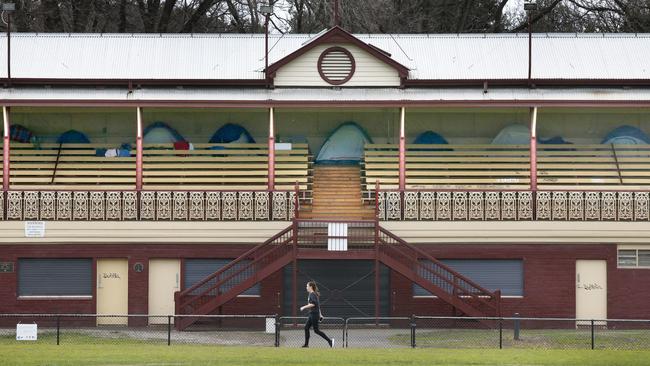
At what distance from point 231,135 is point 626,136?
40.6 ft

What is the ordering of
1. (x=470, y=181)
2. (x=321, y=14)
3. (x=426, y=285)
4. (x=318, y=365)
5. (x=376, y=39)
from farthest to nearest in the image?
(x=321, y=14) < (x=376, y=39) < (x=470, y=181) < (x=426, y=285) < (x=318, y=365)

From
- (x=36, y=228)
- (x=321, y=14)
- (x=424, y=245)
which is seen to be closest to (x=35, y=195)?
(x=36, y=228)

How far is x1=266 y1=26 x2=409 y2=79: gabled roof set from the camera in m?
42.8

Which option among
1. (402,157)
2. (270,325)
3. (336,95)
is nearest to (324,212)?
(402,157)

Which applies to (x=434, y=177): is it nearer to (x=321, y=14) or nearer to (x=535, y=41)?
(x=535, y=41)

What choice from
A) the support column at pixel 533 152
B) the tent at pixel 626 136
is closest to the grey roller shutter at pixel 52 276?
the support column at pixel 533 152

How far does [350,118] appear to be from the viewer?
46594mm

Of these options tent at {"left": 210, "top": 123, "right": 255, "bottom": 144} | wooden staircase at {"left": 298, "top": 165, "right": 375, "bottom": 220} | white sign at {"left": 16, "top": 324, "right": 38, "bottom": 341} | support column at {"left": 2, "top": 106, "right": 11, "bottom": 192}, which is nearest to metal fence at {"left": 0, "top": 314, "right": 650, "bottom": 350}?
white sign at {"left": 16, "top": 324, "right": 38, "bottom": 341}

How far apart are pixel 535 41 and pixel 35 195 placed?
16.6 m

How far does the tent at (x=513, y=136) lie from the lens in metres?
45.6

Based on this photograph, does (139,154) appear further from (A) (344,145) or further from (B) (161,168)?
(A) (344,145)

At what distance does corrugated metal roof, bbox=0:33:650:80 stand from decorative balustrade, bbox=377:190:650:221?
3810 mm

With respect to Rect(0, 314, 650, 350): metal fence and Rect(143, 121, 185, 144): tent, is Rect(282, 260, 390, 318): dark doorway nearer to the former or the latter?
Rect(0, 314, 650, 350): metal fence

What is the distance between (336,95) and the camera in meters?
43.0
